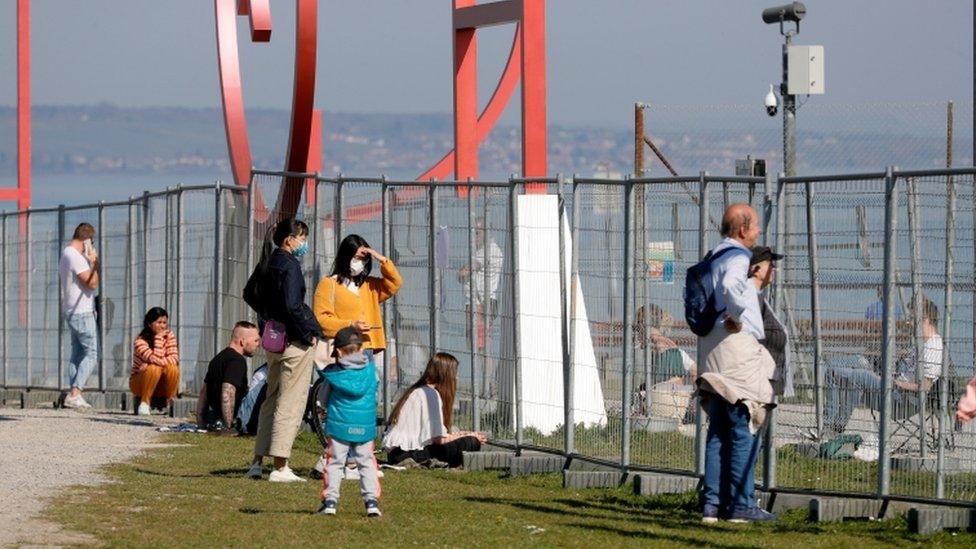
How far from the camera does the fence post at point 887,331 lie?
1149cm

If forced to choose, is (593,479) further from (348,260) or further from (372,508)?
(372,508)

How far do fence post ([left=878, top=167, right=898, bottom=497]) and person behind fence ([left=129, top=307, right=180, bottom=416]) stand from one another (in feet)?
29.6

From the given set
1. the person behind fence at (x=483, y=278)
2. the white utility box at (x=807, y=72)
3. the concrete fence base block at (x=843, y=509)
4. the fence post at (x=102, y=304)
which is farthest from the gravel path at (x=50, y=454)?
the white utility box at (x=807, y=72)

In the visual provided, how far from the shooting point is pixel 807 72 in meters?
21.5

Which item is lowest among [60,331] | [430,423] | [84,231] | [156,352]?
[430,423]

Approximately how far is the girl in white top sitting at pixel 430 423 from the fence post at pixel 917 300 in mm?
3893

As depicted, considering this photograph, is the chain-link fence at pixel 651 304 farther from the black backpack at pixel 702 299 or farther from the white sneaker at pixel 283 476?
the white sneaker at pixel 283 476

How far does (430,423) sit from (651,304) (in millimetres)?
2045

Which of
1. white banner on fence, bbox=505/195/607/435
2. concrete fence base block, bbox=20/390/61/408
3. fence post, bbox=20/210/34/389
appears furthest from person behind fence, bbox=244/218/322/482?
fence post, bbox=20/210/34/389

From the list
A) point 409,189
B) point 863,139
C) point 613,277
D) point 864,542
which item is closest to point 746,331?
point 864,542

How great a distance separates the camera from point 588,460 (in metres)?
13.8

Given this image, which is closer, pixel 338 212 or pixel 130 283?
pixel 338 212

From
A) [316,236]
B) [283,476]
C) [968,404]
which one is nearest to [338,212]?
[316,236]

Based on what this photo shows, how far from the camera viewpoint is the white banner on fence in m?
14.5
